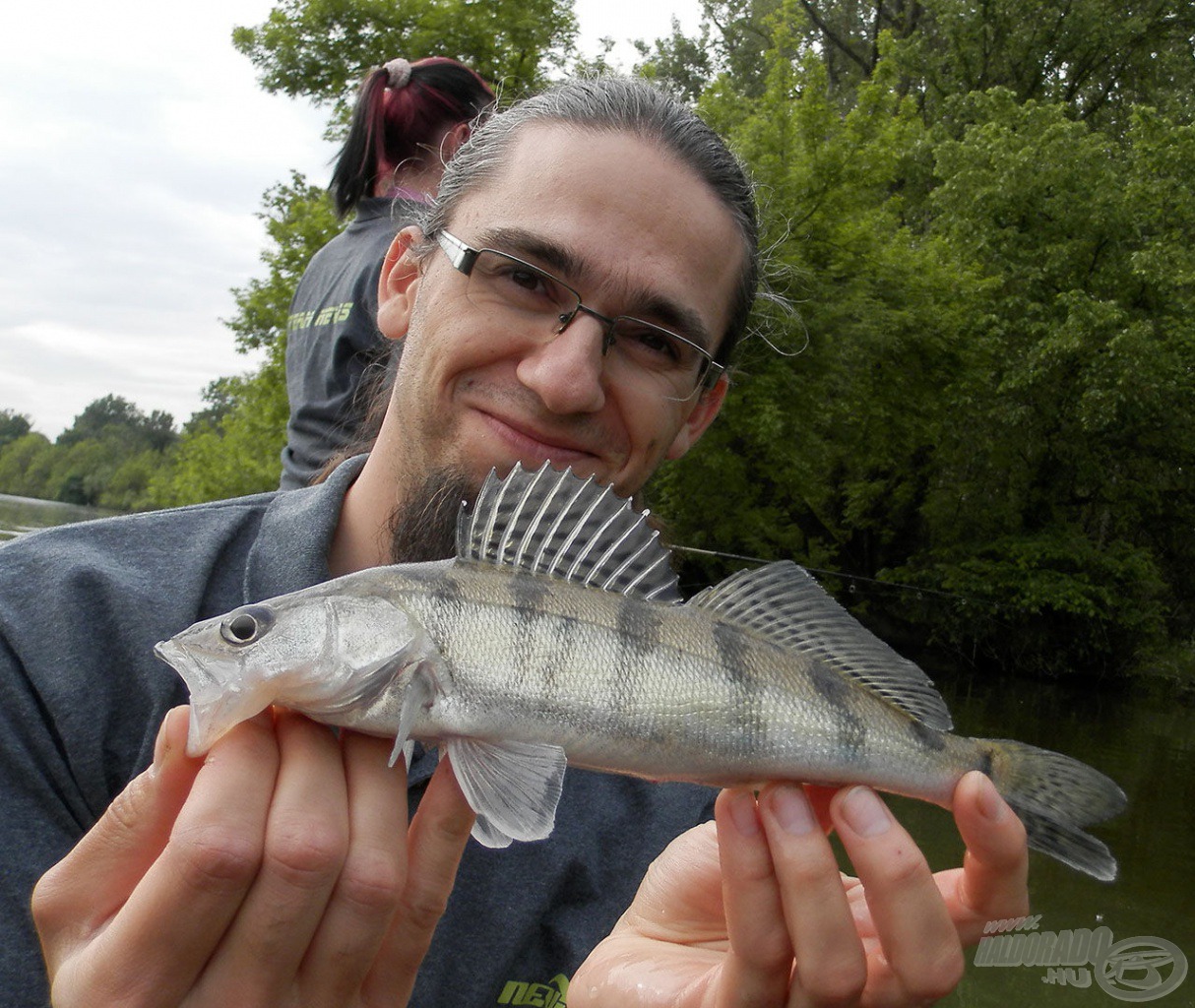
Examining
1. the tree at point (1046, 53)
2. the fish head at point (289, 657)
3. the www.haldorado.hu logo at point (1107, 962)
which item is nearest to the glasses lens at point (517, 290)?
the fish head at point (289, 657)

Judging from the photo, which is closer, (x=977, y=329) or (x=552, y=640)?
(x=552, y=640)

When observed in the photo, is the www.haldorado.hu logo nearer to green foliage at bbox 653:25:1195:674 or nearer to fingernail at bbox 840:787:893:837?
fingernail at bbox 840:787:893:837

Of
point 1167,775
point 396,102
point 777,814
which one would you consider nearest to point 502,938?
point 777,814

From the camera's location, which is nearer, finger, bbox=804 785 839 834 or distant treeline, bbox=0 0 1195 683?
finger, bbox=804 785 839 834

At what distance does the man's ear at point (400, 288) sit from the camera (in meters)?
3.01

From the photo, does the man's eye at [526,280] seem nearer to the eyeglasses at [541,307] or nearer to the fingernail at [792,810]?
the eyeglasses at [541,307]

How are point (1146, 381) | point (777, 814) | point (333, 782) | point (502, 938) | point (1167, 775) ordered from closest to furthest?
point (333, 782)
point (777, 814)
point (502, 938)
point (1167, 775)
point (1146, 381)

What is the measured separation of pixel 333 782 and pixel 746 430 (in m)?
15.6

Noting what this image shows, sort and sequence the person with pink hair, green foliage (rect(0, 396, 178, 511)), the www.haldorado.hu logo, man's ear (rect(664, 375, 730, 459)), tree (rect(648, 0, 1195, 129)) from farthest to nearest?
1. green foliage (rect(0, 396, 178, 511))
2. tree (rect(648, 0, 1195, 129))
3. the www.haldorado.hu logo
4. the person with pink hair
5. man's ear (rect(664, 375, 730, 459))

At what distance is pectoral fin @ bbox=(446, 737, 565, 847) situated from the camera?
1568mm

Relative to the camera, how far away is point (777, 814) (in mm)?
1774

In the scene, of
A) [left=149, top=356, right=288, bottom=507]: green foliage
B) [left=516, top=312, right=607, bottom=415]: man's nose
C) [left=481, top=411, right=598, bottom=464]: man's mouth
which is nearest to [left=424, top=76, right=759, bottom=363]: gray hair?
[left=516, top=312, right=607, bottom=415]: man's nose

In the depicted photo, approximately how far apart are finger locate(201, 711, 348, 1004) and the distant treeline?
1372 cm

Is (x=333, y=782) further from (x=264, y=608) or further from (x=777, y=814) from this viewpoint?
(x=777, y=814)
